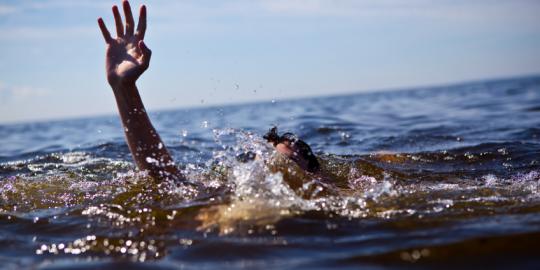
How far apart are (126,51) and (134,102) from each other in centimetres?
45

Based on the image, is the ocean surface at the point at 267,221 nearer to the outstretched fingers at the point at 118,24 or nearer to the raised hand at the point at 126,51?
the raised hand at the point at 126,51

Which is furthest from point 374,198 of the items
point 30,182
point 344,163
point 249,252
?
point 30,182

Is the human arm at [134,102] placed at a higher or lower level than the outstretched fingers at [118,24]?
lower

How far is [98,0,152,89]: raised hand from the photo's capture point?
454 cm

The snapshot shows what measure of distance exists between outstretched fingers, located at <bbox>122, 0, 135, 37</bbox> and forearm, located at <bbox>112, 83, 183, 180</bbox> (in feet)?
1.88

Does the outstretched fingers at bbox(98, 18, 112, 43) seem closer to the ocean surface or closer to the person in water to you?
the person in water

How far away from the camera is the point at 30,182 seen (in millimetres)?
6453

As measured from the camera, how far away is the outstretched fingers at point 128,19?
16.0 ft

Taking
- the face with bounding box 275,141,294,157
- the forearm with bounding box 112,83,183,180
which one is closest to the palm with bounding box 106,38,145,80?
the forearm with bounding box 112,83,183,180

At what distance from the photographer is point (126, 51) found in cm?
472

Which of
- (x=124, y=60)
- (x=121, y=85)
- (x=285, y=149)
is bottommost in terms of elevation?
(x=285, y=149)

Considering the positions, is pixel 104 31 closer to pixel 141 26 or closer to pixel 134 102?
pixel 141 26

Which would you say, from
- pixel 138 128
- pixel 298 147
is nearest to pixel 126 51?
pixel 138 128

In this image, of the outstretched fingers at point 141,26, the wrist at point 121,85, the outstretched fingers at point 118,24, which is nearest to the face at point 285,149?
the wrist at point 121,85
